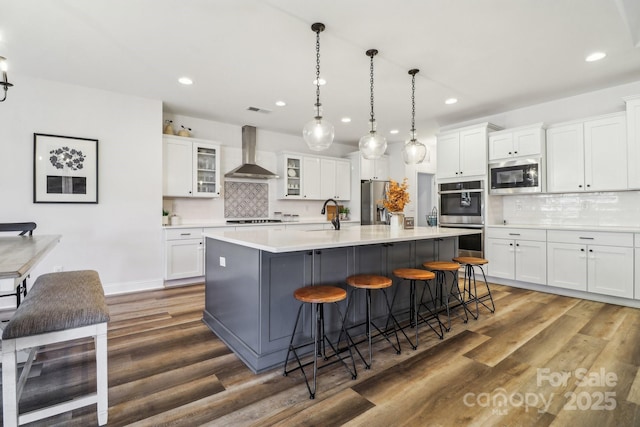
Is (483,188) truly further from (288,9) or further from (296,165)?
(288,9)

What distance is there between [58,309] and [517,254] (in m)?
4.97

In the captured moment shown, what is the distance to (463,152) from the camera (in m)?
4.97

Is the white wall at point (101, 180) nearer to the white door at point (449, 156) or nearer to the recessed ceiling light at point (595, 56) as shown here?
the white door at point (449, 156)

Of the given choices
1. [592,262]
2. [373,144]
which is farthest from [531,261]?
[373,144]

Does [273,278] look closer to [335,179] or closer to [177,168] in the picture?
[177,168]

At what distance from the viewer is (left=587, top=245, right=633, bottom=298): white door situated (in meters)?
3.48

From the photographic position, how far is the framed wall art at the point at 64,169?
3592mm

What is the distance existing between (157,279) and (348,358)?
3.23 m

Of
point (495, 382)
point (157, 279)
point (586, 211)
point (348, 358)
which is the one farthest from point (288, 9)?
point (586, 211)

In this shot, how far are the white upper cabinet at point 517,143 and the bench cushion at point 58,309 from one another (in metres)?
5.04

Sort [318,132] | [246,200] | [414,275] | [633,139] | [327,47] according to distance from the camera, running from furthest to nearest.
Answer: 1. [246,200]
2. [633,139]
3. [327,47]
4. [318,132]
5. [414,275]

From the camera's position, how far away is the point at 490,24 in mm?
2559

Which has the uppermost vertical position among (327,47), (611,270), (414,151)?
(327,47)

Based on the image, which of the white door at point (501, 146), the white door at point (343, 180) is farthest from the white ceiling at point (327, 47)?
the white door at point (343, 180)
